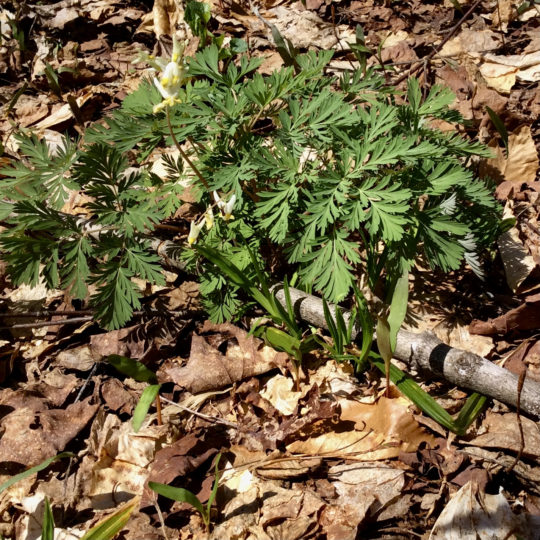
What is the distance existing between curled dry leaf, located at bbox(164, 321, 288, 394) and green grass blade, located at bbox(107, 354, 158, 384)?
259 mm

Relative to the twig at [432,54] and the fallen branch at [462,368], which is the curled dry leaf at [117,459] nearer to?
the fallen branch at [462,368]

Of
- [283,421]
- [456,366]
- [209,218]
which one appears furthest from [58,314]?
[456,366]

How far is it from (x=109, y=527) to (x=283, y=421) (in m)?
0.96

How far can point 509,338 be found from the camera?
9.21 feet

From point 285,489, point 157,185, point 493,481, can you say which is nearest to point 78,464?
point 285,489

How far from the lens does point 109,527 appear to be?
210 cm

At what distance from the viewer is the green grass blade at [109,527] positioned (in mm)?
2045

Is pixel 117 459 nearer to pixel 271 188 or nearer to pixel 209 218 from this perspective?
pixel 209 218

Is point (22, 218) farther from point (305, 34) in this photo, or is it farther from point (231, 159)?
point (305, 34)

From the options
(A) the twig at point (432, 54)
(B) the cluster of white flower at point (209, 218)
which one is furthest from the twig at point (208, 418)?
(A) the twig at point (432, 54)

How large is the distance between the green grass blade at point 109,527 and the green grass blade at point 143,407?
0.36 meters

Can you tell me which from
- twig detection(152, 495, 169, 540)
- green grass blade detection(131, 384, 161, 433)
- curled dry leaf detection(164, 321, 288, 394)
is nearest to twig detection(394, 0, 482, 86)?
curled dry leaf detection(164, 321, 288, 394)

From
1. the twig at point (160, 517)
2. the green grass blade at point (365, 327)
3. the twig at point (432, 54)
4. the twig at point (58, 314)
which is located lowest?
the twig at point (160, 517)

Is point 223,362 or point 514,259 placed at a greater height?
point 514,259
